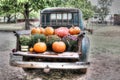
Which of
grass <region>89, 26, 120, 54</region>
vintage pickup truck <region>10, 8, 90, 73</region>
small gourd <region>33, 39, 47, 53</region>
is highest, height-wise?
small gourd <region>33, 39, 47, 53</region>

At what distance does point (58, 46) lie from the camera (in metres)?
8.12

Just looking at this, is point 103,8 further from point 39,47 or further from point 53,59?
point 39,47

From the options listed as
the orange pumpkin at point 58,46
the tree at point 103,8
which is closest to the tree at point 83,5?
the tree at point 103,8

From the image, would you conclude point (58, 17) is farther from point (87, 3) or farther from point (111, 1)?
point (111, 1)

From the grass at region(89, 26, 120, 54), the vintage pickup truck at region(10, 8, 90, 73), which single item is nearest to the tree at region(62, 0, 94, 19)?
the grass at region(89, 26, 120, 54)

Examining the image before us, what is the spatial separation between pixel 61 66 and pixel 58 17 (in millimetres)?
3507

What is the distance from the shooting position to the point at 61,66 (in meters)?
7.86

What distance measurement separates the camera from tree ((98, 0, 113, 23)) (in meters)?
47.7

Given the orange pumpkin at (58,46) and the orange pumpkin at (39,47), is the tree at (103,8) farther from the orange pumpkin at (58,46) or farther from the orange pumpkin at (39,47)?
the orange pumpkin at (39,47)

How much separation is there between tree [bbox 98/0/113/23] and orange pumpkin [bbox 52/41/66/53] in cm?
3980

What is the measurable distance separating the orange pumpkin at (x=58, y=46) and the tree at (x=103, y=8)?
39803 millimetres

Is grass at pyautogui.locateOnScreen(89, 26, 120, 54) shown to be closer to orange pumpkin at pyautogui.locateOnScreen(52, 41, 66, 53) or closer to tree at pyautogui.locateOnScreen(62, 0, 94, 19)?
orange pumpkin at pyautogui.locateOnScreen(52, 41, 66, 53)

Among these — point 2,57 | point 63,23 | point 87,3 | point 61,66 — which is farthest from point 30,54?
point 87,3

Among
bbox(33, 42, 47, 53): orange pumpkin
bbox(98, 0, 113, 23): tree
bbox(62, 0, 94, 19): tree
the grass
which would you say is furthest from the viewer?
bbox(98, 0, 113, 23): tree
